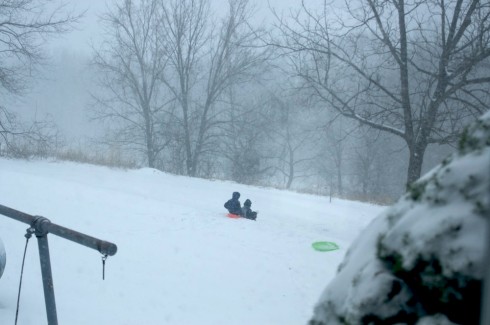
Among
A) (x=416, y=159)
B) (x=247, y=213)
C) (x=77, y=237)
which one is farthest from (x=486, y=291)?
(x=416, y=159)

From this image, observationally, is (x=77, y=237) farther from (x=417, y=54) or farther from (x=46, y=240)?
(x=417, y=54)

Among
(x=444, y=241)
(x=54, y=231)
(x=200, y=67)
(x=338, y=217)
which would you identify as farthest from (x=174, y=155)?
(x=444, y=241)

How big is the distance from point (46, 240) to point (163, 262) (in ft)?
10.9

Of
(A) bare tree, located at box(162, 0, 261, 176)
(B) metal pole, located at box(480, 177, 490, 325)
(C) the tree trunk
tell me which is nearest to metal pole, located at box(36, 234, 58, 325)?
(B) metal pole, located at box(480, 177, 490, 325)

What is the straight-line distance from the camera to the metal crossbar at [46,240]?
257cm

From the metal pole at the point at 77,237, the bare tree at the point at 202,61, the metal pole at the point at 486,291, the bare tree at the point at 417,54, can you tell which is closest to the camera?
the metal pole at the point at 486,291

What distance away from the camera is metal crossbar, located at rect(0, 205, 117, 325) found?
2569mm

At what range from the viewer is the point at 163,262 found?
6.03 metres

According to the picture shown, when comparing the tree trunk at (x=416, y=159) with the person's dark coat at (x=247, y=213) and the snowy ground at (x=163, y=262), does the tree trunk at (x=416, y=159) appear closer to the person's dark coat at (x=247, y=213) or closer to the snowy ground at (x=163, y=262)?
the snowy ground at (x=163, y=262)

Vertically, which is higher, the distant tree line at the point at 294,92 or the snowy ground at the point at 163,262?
the distant tree line at the point at 294,92

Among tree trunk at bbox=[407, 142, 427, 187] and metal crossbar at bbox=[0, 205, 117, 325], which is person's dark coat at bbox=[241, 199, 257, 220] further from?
metal crossbar at bbox=[0, 205, 117, 325]

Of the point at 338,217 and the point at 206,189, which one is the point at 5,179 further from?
the point at 338,217

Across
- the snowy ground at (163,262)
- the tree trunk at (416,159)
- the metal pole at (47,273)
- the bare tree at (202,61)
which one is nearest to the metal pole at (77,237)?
the metal pole at (47,273)

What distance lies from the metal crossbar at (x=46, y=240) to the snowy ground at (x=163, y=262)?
1.23m
